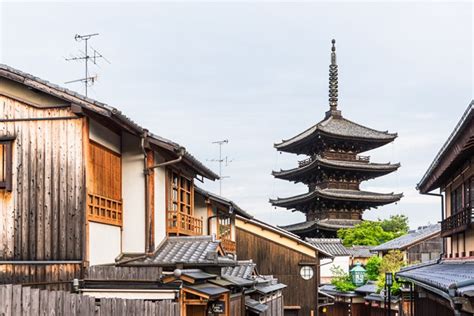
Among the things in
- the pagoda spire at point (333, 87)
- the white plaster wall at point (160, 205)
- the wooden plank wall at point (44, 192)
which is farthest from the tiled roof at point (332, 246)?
the wooden plank wall at point (44, 192)

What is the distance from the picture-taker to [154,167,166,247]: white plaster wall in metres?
15.2

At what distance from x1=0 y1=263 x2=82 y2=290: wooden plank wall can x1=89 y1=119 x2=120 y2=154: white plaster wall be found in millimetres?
2645

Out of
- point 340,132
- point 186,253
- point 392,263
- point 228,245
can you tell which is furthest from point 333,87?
point 186,253

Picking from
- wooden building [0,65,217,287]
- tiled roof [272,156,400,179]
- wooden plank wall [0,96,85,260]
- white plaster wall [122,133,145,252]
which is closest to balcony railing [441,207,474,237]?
white plaster wall [122,133,145,252]

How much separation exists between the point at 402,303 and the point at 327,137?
28.7 meters

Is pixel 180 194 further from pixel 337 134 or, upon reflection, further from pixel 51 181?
pixel 337 134

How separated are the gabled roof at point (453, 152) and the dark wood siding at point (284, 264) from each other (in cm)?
1120

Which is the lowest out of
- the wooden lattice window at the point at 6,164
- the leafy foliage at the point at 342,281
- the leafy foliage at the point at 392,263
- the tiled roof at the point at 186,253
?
the leafy foliage at the point at 342,281

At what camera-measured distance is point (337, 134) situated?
50938mm

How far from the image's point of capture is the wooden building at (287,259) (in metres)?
28.8

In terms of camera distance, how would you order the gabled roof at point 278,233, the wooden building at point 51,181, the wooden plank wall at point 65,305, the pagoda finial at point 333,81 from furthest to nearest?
1. the pagoda finial at point 333,81
2. the gabled roof at point 278,233
3. the wooden building at point 51,181
4. the wooden plank wall at point 65,305

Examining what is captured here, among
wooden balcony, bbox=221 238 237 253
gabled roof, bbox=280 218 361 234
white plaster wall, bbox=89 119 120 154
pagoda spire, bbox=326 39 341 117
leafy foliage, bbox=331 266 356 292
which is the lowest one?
leafy foliage, bbox=331 266 356 292

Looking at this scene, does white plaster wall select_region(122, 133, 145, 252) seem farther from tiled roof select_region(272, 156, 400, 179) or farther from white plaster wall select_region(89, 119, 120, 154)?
tiled roof select_region(272, 156, 400, 179)

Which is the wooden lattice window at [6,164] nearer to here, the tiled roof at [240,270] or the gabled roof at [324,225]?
the tiled roof at [240,270]
